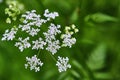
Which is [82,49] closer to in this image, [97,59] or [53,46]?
[97,59]

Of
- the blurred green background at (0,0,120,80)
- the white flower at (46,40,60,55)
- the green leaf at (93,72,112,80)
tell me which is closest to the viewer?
the white flower at (46,40,60,55)

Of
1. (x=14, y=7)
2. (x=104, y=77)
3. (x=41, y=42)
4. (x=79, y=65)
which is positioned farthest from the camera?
(x=104, y=77)

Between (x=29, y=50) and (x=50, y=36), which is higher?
(x=29, y=50)

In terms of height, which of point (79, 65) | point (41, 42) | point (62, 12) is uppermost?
point (62, 12)

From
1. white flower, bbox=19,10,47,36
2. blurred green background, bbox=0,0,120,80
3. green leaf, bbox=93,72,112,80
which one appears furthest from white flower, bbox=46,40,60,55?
green leaf, bbox=93,72,112,80

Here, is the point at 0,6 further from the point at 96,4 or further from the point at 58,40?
the point at 58,40

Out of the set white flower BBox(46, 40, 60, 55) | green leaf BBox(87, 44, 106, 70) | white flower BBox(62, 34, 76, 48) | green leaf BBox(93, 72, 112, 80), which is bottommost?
white flower BBox(46, 40, 60, 55)

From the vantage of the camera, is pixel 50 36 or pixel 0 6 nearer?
pixel 50 36

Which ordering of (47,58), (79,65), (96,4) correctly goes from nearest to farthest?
(79,65) → (47,58) → (96,4)

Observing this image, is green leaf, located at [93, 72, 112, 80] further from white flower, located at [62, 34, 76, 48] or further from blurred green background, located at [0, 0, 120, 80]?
white flower, located at [62, 34, 76, 48]

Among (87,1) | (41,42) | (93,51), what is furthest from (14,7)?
(87,1)
